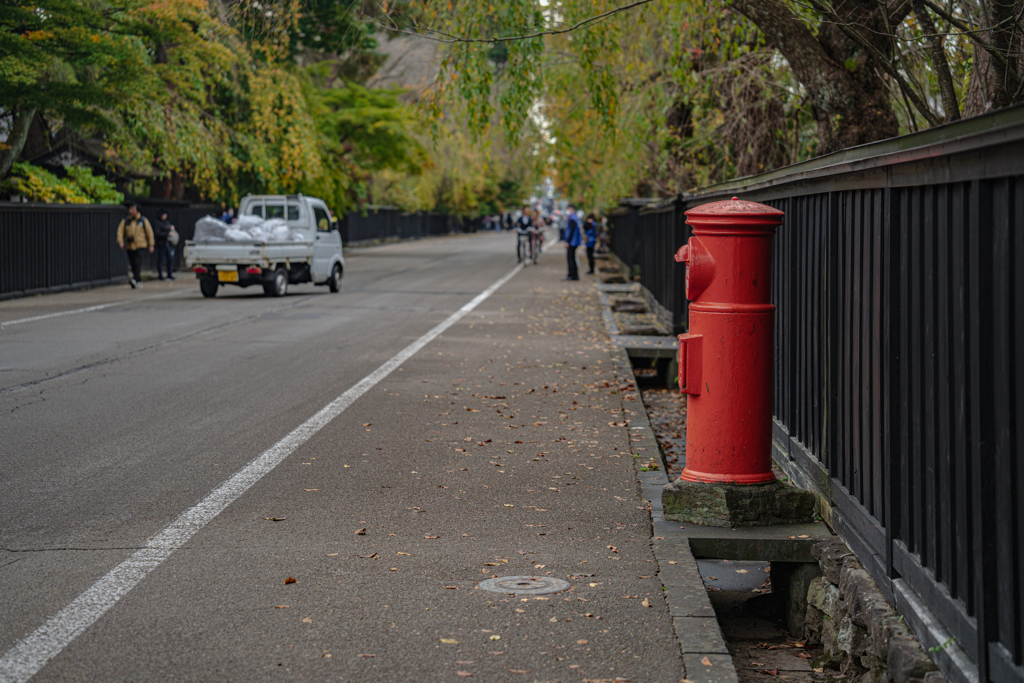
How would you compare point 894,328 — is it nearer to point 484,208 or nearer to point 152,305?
point 152,305

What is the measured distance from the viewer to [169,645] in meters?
4.14

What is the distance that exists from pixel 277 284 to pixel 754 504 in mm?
17907

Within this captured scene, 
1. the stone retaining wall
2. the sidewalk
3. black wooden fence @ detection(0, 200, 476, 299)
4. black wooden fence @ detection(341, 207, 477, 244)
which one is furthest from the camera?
black wooden fence @ detection(341, 207, 477, 244)

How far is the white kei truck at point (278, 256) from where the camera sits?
2175 cm

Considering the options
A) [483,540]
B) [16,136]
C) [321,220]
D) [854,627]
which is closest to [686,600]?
[854,627]

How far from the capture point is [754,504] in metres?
5.50

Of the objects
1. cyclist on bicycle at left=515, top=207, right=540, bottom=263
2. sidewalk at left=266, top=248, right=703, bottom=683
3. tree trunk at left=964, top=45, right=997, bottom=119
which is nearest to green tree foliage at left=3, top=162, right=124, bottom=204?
cyclist on bicycle at left=515, top=207, right=540, bottom=263

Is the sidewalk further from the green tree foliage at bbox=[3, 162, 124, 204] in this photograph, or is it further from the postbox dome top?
the green tree foliage at bbox=[3, 162, 124, 204]

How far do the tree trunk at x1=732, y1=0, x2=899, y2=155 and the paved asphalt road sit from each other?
3212mm

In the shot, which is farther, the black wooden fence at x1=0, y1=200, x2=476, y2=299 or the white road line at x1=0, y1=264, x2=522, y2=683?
the black wooden fence at x1=0, y1=200, x2=476, y2=299

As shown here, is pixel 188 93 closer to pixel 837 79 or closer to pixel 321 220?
pixel 321 220

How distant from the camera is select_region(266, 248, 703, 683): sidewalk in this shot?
4.12 m

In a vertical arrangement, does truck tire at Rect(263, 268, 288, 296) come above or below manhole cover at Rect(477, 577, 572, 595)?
above

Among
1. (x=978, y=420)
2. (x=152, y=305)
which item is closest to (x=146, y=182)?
(x=152, y=305)
